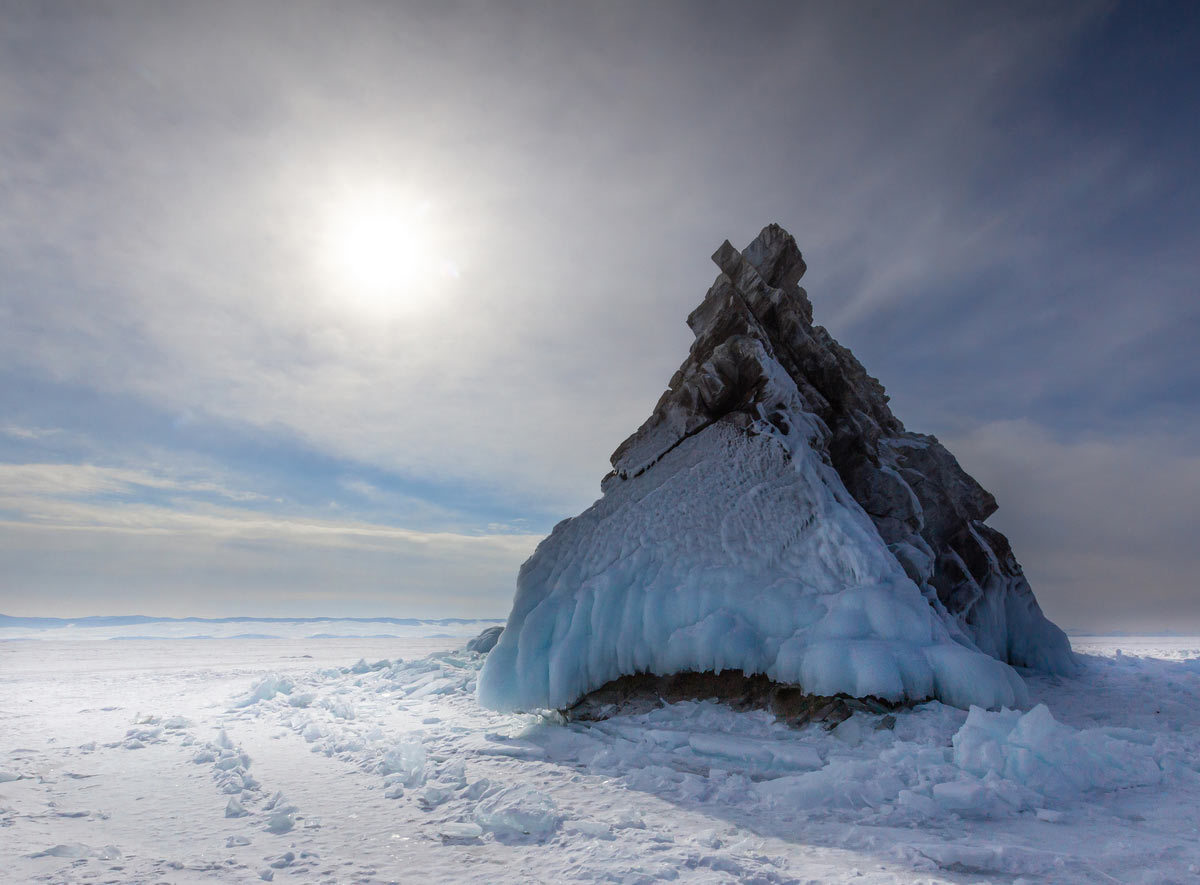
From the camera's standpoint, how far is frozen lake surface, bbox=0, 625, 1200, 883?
446 cm

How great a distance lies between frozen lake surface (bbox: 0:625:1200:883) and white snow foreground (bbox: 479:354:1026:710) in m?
0.76

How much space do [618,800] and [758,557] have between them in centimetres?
555

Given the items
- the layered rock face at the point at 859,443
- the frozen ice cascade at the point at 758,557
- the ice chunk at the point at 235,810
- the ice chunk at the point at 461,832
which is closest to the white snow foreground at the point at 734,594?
the frozen ice cascade at the point at 758,557

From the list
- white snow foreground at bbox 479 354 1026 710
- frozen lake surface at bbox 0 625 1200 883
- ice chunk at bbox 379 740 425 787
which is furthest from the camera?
white snow foreground at bbox 479 354 1026 710

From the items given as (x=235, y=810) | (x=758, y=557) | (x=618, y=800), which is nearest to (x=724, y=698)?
(x=758, y=557)

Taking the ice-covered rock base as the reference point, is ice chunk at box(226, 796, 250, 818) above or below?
below

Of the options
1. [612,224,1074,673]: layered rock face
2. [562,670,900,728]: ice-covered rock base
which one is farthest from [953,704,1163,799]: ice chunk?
[612,224,1074,673]: layered rock face

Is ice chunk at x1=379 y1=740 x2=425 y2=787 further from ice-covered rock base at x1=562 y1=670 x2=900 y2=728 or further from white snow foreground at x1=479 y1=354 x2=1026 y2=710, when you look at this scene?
ice-covered rock base at x1=562 y1=670 x2=900 y2=728

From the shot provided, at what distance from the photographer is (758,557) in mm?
10570

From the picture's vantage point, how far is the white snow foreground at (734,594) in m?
8.54

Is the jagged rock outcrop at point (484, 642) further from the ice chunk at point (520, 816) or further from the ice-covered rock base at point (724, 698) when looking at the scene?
the ice chunk at point (520, 816)

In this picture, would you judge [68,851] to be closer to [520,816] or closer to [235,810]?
[235,810]

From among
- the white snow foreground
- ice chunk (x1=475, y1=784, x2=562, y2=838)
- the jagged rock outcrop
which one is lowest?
the jagged rock outcrop

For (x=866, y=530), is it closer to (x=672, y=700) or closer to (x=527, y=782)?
(x=672, y=700)
